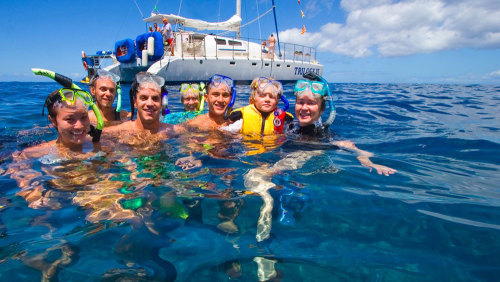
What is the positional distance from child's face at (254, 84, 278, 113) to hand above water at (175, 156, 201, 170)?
1581 mm

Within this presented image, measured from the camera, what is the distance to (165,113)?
5.72 meters

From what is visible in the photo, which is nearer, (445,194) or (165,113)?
(445,194)

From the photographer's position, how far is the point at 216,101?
182 inches

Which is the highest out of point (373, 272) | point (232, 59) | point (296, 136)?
point (232, 59)

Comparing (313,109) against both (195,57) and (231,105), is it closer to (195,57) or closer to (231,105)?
(231,105)

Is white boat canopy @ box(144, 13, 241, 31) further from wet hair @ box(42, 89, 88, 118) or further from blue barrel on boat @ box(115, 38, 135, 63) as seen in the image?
wet hair @ box(42, 89, 88, 118)

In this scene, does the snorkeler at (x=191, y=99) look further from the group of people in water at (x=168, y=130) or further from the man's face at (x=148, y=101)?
the man's face at (x=148, y=101)

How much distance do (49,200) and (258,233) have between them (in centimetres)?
185

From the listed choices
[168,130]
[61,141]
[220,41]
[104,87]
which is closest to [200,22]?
[220,41]

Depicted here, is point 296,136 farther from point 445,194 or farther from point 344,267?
point 344,267

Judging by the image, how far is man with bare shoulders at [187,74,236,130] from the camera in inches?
181

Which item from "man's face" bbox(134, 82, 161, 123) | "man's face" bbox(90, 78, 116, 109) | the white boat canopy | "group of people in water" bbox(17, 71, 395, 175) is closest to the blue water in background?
"group of people in water" bbox(17, 71, 395, 175)

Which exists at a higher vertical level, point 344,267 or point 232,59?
point 232,59

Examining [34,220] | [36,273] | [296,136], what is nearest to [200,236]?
[36,273]
